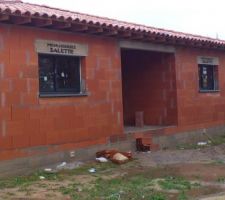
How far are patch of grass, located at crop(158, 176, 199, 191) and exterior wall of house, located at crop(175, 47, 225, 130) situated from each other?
19.0ft

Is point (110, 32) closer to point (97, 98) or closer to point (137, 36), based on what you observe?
point (137, 36)

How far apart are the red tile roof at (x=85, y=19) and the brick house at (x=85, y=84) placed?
0.08ft

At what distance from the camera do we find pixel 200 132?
52.6 ft

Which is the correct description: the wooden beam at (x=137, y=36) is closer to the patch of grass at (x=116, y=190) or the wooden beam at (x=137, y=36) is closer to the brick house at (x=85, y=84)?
the brick house at (x=85, y=84)

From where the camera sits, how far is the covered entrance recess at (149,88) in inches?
592

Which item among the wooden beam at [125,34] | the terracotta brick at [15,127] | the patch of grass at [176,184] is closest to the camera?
the patch of grass at [176,184]

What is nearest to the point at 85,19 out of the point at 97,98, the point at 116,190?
the point at 97,98

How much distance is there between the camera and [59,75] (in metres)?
11.4

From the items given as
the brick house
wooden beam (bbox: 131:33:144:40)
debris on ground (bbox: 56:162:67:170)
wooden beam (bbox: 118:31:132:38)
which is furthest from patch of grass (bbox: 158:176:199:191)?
wooden beam (bbox: 131:33:144:40)

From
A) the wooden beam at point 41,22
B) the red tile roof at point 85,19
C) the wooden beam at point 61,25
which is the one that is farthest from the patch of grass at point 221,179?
the wooden beam at point 41,22

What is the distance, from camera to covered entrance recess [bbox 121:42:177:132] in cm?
1504

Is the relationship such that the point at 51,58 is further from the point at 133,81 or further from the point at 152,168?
the point at 133,81

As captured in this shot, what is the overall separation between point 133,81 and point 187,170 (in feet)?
18.8

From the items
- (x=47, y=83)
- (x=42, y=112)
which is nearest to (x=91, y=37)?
(x=47, y=83)
